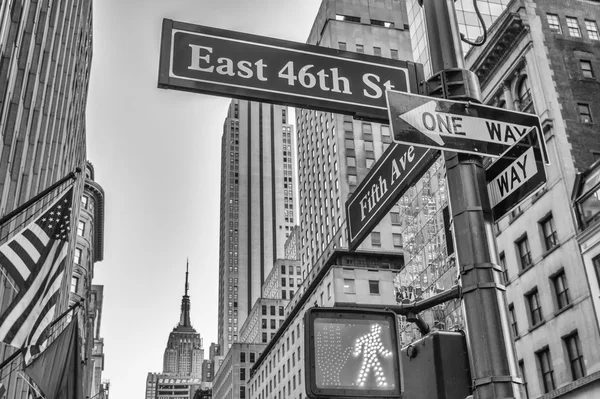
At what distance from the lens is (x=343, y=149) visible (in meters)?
96.7

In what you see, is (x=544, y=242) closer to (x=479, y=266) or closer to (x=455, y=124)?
(x=455, y=124)

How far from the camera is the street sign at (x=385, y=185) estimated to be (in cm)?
522

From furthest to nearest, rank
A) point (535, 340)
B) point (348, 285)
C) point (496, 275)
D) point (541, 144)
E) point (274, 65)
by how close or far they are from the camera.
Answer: point (348, 285)
point (535, 340)
point (274, 65)
point (541, 144)
point (496, 275)

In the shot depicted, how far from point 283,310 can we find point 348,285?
2557 inches

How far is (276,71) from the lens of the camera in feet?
18.2

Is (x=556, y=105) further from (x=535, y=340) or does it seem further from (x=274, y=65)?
(x=274, y=65)

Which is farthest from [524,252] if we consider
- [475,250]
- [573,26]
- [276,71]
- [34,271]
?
[475,250]

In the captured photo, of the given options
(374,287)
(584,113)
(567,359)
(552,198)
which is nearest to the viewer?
(567,359)

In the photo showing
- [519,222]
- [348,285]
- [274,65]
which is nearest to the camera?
[274,65]

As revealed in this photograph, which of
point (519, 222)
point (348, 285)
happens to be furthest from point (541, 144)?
point (348, 285)

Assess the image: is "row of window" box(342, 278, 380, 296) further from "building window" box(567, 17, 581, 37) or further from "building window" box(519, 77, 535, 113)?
"building window" box(567, 17, 581, 37)

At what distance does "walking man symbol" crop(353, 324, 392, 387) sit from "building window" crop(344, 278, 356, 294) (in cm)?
7528

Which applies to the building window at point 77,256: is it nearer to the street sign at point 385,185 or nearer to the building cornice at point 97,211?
the building cornice at point 97,211

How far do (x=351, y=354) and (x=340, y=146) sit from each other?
9317cm
